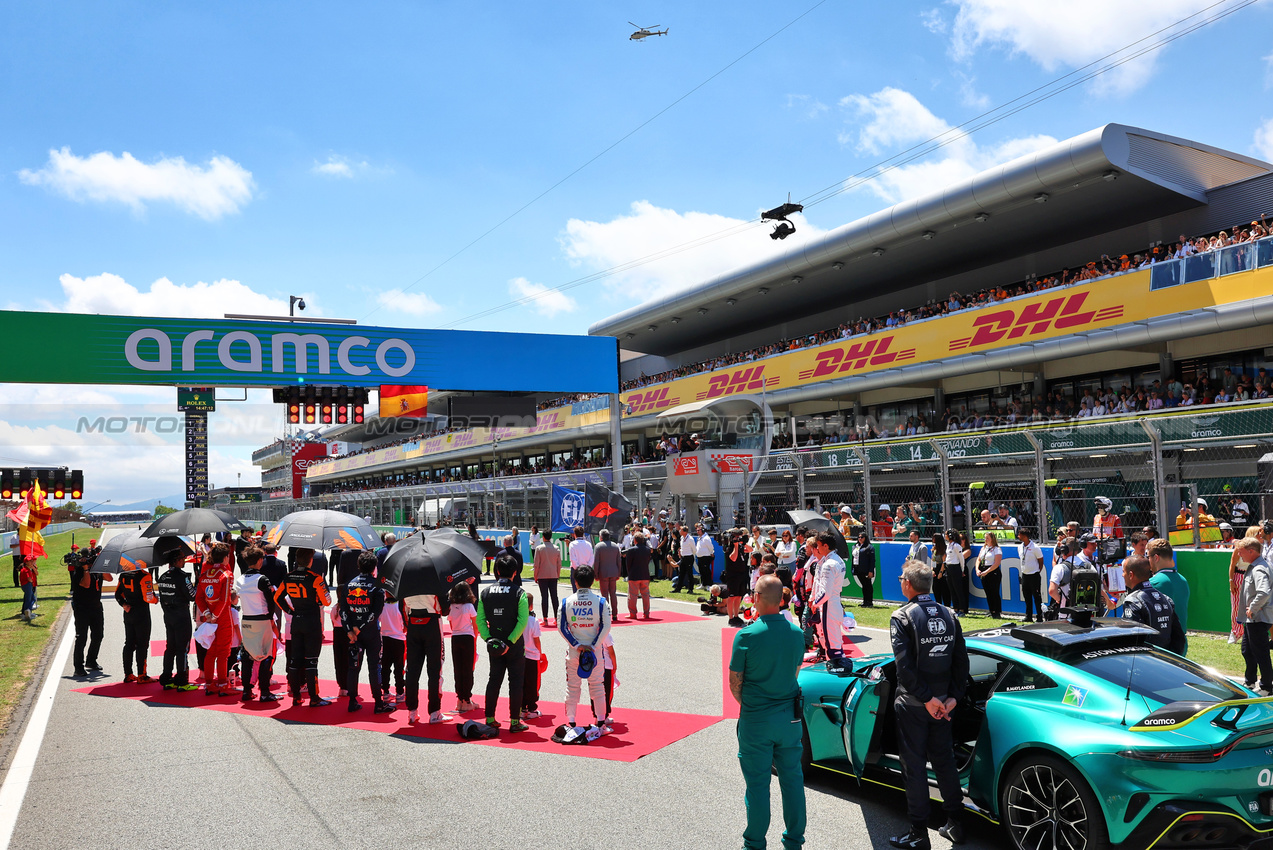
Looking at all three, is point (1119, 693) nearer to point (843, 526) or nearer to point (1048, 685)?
point (1048, 685)

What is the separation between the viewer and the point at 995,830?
5.26 metres

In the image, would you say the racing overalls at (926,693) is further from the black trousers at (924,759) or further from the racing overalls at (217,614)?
the racing overalls at (217,614)

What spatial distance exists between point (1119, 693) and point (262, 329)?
66.7ft

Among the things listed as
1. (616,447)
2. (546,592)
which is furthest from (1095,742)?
(616,447)

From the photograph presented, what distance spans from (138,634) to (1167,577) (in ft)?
35.4

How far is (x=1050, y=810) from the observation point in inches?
178

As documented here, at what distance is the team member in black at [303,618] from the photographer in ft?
29.3

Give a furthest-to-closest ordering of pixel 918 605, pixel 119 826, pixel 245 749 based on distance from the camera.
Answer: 1. pixel 245 749
2. pixel 119 826
3. pixel 918 605

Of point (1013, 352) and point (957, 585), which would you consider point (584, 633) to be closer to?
point (957, 585)

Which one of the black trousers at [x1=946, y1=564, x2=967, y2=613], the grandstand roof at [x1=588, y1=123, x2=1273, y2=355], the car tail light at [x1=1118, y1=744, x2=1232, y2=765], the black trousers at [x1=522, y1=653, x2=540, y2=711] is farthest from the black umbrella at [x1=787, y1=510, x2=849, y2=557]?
the grandstand roof at [x1=588, y1=123, x2=1273, y2=355]

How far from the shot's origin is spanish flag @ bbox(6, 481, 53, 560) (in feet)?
57.5

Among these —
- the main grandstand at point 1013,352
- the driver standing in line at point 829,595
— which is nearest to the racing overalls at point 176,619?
the driver standing in line at point 829,595

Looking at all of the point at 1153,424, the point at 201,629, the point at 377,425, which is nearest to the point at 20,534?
the point at 201,629

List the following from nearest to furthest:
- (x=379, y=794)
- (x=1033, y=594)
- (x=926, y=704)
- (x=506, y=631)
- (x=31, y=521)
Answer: (x=926, y=704) < (x=379, y=794) < (x=506, y=631) < (x=1033, y=594) < (x=31, y=521)
